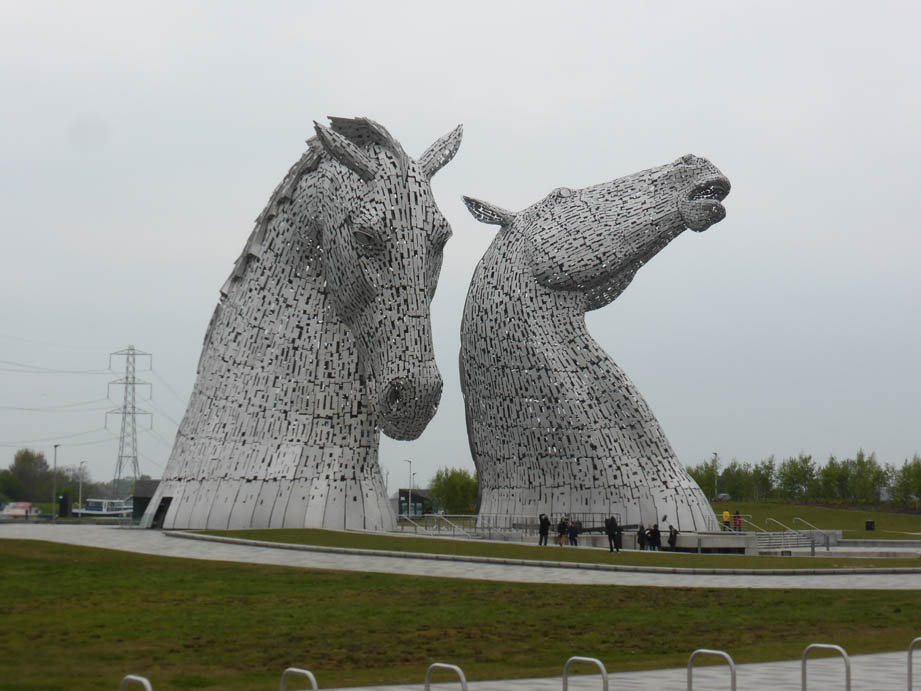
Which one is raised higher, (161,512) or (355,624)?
(161,512)

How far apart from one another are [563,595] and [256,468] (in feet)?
36.9

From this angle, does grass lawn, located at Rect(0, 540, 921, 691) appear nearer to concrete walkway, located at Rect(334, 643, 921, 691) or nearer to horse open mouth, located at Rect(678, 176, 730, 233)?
concrete walkway, located at Rect(334, 643, 921, 691)

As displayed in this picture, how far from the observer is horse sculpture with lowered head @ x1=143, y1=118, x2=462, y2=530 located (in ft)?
73.9

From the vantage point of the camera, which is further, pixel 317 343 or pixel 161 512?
pixel 161 512

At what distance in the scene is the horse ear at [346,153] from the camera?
23.0 meters

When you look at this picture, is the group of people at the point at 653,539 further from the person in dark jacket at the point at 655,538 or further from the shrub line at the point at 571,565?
the shrub line at the point at 571,565

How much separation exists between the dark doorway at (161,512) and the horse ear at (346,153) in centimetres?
959

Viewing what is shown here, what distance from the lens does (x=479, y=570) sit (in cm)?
1875

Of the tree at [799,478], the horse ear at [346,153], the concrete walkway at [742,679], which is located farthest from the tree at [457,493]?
the concrete walkway at [742,679]

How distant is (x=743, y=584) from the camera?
17703mm

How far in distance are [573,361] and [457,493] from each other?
49.8 meters

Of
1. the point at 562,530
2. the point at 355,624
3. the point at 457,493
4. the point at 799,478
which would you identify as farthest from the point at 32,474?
the point at 355,624

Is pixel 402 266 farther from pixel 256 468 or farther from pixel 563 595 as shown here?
pixel 563 595

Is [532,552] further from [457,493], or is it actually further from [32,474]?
[32,474]
